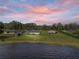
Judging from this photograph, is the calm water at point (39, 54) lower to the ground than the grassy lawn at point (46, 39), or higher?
lower

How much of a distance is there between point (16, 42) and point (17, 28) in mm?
5897

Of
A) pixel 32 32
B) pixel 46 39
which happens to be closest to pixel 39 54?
pixel 46 39

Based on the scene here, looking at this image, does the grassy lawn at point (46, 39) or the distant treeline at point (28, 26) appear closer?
the grassy lawn at point (46, 39)

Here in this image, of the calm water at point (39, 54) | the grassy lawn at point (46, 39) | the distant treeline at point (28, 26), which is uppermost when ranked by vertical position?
the distant treeline at point (28, 26)

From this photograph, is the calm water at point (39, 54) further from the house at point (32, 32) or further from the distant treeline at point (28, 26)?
the distant treeline at point (28, 26)

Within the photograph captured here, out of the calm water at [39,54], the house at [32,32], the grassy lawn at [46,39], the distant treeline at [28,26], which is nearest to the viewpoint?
the calm water at [39,54]

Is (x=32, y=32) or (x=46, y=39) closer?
(x=46, y=39)

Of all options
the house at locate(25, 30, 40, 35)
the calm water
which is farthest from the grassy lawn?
the calm water

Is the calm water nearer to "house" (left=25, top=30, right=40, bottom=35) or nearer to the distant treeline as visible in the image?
"house" (left=25, top=30, right=40, bottom=35)

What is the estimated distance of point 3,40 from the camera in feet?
138

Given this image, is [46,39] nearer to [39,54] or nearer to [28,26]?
[28,26]

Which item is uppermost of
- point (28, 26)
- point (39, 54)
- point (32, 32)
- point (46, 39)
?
point (28, 26)

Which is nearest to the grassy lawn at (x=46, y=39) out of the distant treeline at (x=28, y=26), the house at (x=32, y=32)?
the house at (x=32, y=32)

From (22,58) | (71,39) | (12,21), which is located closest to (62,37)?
(71,39)
